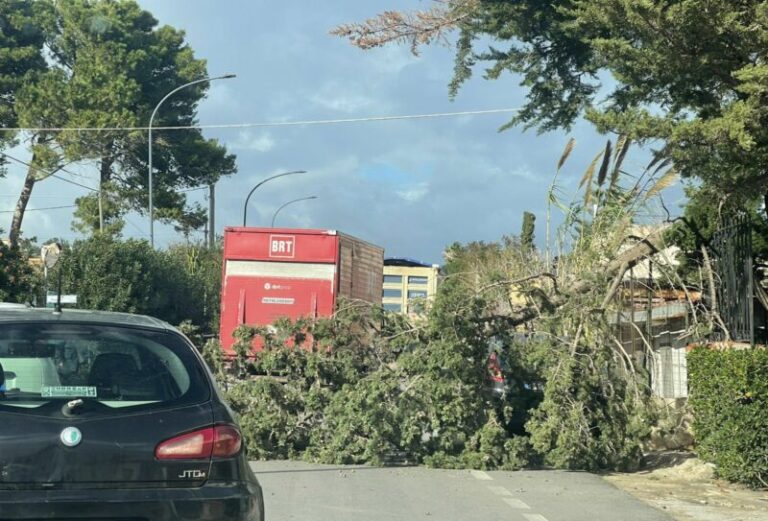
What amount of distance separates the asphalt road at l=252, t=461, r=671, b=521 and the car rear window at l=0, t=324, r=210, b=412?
3783mm

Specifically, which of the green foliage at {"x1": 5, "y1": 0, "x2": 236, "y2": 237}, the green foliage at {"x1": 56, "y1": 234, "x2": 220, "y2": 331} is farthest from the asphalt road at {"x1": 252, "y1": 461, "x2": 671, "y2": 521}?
the green foliage at {"x1": 5, "y1": 0, "x2": 236, "y2": 237}

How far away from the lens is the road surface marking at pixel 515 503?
9.47 m

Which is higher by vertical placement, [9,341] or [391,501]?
[9,341]

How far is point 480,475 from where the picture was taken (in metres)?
11.5

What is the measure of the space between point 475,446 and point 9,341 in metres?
→ 8.02

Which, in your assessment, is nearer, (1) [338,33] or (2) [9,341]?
(2) [9,341]

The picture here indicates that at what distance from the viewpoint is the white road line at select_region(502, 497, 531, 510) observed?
946 centimetres

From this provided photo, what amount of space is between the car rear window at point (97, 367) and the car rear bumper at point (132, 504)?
0.42 meters

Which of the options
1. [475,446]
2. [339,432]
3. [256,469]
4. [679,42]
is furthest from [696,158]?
[256,469]

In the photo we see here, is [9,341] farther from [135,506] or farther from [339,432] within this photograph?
[339,432]

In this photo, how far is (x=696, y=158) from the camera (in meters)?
9.86

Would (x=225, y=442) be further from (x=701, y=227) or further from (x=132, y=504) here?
(x=701, y=227)

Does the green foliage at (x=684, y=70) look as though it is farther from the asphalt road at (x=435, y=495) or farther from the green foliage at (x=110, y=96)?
the green foliage at (x=110, y=96)

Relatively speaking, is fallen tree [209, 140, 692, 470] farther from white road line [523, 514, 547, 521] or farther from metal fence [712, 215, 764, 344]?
white road line [523, 514, 547, 521]
